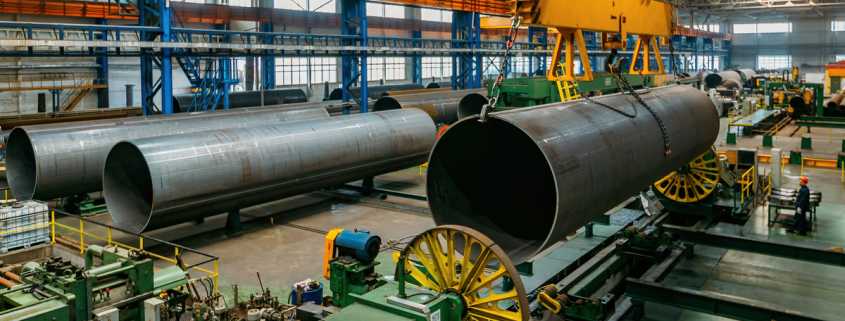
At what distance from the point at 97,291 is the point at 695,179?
32.2 feet

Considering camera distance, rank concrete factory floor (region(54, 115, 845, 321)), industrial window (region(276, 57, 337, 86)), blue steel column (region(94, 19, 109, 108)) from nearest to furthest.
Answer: concrete factory floor (region(54, 115, 845, 321))
blue steel column (region(94, 19, 109, 108))
industrial window (region(276, 57, 337, 86))

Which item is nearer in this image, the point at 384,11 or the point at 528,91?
the point at 528,91

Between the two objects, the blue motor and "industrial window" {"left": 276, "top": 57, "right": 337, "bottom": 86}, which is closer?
the blue motor

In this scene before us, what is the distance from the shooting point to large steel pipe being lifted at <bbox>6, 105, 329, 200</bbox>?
12.6m

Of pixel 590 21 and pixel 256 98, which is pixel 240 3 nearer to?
pixel 256 98

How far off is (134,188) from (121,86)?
1949 centimetres

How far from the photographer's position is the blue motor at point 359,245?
282 inches

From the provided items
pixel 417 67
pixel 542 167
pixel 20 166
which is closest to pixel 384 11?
pixel 417 67

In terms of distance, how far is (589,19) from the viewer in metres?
8.81

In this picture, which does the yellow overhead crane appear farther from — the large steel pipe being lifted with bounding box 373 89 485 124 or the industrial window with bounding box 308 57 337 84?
the industrial window with bounding box 308 57 337 84

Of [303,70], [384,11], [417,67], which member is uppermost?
[384,11]

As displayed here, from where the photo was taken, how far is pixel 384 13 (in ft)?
137

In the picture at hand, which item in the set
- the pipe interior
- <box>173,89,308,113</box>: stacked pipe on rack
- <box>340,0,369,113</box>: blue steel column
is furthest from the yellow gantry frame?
<box>173,89,308,113</box>: stacked pipe on rack

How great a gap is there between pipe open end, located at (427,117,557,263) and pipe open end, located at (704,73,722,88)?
41254mm
